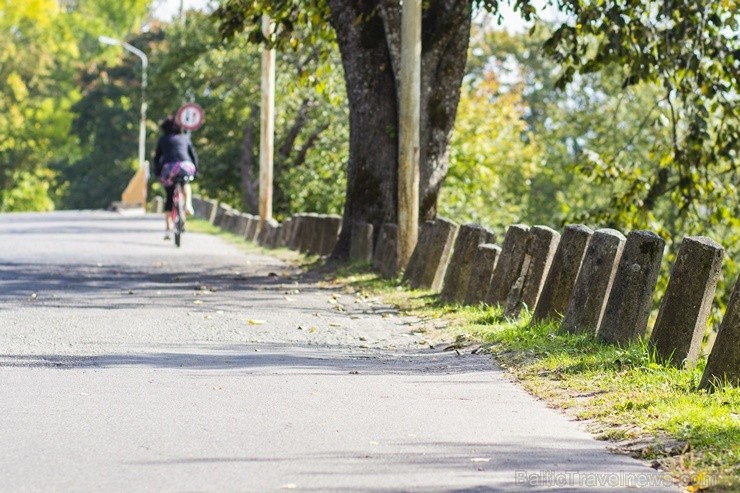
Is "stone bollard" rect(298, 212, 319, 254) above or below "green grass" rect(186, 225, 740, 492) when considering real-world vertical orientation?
below

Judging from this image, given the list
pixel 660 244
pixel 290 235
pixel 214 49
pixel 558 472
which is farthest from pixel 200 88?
pixel 558 472

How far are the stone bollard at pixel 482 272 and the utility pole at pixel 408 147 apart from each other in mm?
3597

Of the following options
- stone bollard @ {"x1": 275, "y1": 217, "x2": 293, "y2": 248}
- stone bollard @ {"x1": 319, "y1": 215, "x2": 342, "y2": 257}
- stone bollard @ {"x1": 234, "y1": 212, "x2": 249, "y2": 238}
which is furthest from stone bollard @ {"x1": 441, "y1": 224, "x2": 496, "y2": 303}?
stone bollard @ {"x1": 234, "y1": 212, "x2": 249, "y2": 238}

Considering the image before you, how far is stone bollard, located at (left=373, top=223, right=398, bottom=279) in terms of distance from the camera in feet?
59.5

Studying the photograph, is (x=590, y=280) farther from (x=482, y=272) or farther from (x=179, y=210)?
(x=179, y=210)

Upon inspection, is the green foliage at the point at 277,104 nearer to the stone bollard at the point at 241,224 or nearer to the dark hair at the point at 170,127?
the stone bollard at the point at 241,224

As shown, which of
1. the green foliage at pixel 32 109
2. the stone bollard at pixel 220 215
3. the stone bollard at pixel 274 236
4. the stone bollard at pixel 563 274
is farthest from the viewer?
the green foliage at pixel 32 109

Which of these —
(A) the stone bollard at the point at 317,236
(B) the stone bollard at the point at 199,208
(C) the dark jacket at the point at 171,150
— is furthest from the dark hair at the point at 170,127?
(B) the stone bollard at the point at 199,208

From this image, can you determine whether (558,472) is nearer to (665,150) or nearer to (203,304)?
(203,304)

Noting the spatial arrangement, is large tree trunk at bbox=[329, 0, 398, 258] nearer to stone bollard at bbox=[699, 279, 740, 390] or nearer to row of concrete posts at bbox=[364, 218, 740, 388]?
row of concrete posts at bbox=[364, 218, 740, 388]

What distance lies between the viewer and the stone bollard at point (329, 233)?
23.1m

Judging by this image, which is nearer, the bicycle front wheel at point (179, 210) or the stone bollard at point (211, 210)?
the bicycle front wheel at point (179, 210)

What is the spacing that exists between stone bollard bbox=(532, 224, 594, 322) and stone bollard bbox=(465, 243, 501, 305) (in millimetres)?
2061

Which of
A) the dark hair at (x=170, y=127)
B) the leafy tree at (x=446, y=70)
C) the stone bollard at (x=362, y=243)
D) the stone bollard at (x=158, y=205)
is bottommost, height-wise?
the stone bollard at (x=158, y=205)
